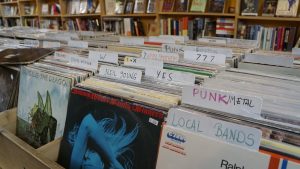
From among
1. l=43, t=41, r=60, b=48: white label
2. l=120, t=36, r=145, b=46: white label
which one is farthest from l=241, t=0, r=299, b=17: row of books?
l=43, t=41, r=60, b=48: white label

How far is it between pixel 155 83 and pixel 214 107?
0.22 m

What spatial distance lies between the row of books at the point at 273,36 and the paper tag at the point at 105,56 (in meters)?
1.81

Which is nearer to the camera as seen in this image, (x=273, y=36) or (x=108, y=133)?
(x=108, y=133)

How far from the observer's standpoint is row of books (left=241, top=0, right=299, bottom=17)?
2.04m

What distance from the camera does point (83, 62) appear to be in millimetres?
826

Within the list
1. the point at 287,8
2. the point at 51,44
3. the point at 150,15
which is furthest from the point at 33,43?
the point at 287,8

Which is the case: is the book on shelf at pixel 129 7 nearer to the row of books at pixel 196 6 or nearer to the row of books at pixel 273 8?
the row of books at pixel 196 6

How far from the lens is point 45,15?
414cm

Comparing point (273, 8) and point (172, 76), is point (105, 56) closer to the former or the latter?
point (172, 76)

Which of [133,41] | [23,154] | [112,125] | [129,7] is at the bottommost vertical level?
[23,154]

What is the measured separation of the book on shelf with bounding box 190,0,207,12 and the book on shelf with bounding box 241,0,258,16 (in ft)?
1.28

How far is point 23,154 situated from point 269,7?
7.32 feet

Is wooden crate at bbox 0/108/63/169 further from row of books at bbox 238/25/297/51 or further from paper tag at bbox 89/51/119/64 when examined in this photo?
row of books at bbox 238/25/297/51

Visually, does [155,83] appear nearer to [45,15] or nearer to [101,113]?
[101,113]
